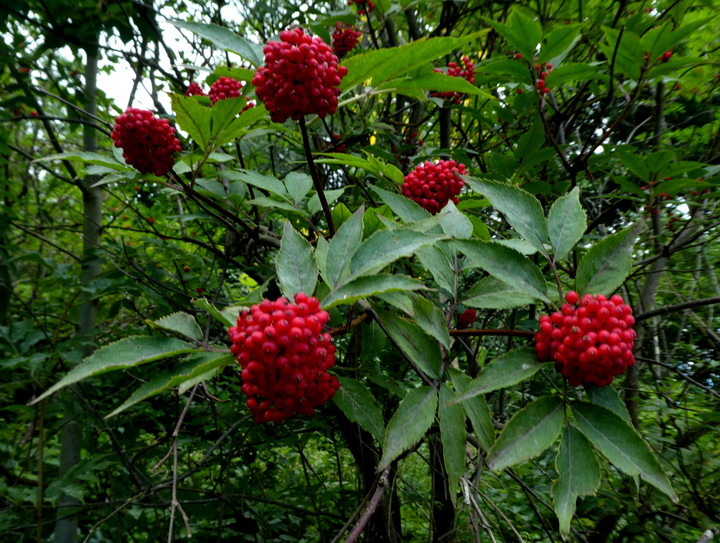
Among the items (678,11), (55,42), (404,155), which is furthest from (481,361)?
(55,42)

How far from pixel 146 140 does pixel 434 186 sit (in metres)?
0.98

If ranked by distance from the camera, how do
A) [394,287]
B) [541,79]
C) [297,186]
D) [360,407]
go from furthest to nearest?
[541,79] < [297,186] < [360,407] < [394,287]

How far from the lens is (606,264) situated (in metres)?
0.98

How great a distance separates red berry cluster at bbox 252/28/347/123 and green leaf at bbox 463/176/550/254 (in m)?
0.43

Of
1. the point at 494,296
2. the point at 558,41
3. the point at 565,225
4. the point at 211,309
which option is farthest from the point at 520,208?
the point at 558,41

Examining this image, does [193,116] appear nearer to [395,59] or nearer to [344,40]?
[395,59]

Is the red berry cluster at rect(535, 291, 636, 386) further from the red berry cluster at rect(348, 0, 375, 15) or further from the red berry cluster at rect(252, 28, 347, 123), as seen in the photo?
the red berry cluster at rect(348, 0, 375, 15)

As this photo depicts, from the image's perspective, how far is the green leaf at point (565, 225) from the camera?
103 centimetres

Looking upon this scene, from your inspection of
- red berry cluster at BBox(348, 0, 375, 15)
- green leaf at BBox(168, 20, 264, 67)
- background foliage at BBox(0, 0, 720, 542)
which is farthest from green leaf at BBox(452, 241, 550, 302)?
red berry cluster at BBox(348, 0, 375, 15)

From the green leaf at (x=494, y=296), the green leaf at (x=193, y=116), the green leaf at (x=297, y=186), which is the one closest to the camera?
the green leaf at (x=494, y=296)

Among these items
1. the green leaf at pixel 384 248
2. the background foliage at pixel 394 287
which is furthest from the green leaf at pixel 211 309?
the green leaf at pixel 384 248

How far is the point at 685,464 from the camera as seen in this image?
2.52 meters

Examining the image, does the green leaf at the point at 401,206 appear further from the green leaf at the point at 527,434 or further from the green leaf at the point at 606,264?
the green leaf at the point at 527,434

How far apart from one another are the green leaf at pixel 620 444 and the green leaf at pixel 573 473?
1.2 inches
